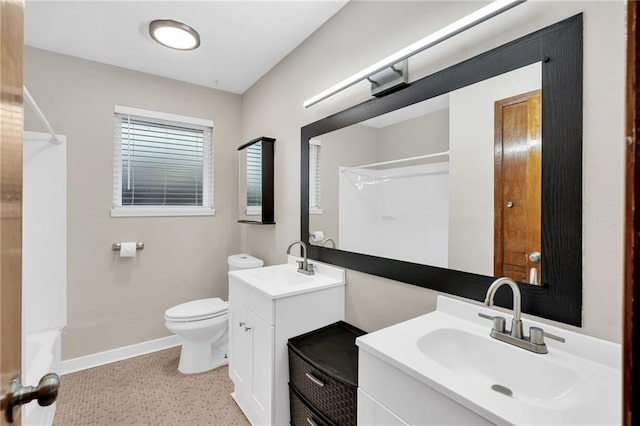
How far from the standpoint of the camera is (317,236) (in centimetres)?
197

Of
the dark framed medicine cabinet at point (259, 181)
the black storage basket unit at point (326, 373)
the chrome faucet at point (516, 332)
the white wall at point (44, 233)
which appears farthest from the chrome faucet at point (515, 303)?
the white wall at point (44, 233)

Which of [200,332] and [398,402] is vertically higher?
[398,402]

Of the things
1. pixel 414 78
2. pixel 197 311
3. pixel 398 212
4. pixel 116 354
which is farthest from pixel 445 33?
pixel 116 354

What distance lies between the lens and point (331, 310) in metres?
1.69

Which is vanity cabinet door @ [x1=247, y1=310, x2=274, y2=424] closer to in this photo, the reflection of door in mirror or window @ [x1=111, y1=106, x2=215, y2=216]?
the reflection of door in mirror

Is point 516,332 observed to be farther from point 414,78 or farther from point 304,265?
point 304,265

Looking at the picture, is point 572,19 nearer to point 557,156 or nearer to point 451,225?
point 557,156

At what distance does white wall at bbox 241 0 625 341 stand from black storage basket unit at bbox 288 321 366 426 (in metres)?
0.20

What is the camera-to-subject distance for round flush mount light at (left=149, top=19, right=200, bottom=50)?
74.0 inches

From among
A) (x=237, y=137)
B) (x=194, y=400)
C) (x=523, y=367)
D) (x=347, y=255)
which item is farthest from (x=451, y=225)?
(x=237, y=137)

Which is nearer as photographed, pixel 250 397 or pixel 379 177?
pixel 379 177

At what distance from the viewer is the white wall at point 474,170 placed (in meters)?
1.09

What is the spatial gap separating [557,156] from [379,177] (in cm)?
77

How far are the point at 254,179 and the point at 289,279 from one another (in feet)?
3.54
